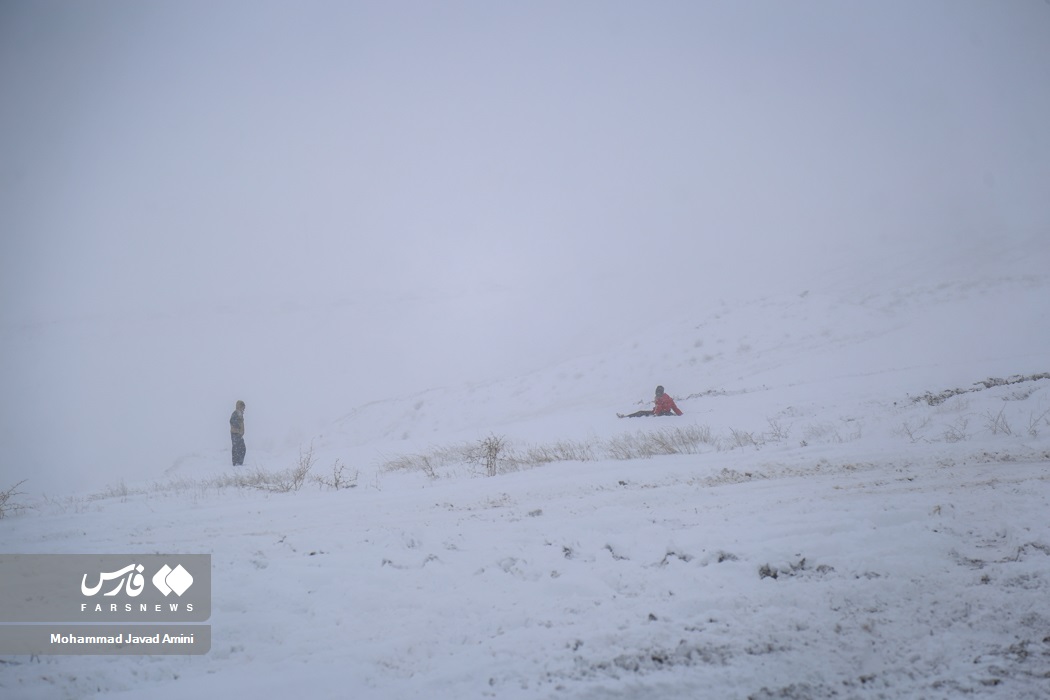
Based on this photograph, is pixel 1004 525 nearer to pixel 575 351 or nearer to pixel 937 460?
pixel 937 460

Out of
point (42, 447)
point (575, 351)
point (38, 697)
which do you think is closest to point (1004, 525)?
point (38, 697)

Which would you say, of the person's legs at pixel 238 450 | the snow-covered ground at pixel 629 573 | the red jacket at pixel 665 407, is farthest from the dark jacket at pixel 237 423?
the red jacket at pixel 665 407

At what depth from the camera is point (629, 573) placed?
3504 millimetres

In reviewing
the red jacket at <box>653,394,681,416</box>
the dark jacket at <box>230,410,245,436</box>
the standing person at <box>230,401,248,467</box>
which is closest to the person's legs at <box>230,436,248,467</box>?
the standing person at <box>230,401,248,467</box>

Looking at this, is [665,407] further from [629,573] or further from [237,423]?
[237,423]

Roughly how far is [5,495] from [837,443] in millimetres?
11499

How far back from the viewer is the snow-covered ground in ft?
8.39

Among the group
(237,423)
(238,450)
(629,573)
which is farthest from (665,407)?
(238,450)

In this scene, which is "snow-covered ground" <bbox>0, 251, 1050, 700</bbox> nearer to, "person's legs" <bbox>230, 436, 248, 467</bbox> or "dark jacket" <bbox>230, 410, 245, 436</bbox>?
"dark jacket" <bbox>230, 410, 245, 436</bbox>

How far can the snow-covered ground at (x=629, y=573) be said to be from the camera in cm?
256

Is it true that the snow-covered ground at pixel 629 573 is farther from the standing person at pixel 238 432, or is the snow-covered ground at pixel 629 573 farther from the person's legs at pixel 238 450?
the person's legs at pixel 238 450

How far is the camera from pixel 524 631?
9.67ft

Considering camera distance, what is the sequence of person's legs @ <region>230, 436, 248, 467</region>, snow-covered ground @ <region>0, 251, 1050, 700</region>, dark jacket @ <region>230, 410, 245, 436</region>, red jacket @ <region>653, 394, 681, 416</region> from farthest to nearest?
1. person's legs @ <region>230, 436, 248, 467</region>
2. red jacket @ <region>653, 394, 681, 416</region>
3. dark jacket @ <region>230, 410, 245, 436</region>
4. snow-covered ground @ <region>0, 251, 1050, 700</region>

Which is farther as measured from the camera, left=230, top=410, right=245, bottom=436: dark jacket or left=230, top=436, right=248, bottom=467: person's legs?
left=230, top=436, right=248, bottom=467: person's legs
